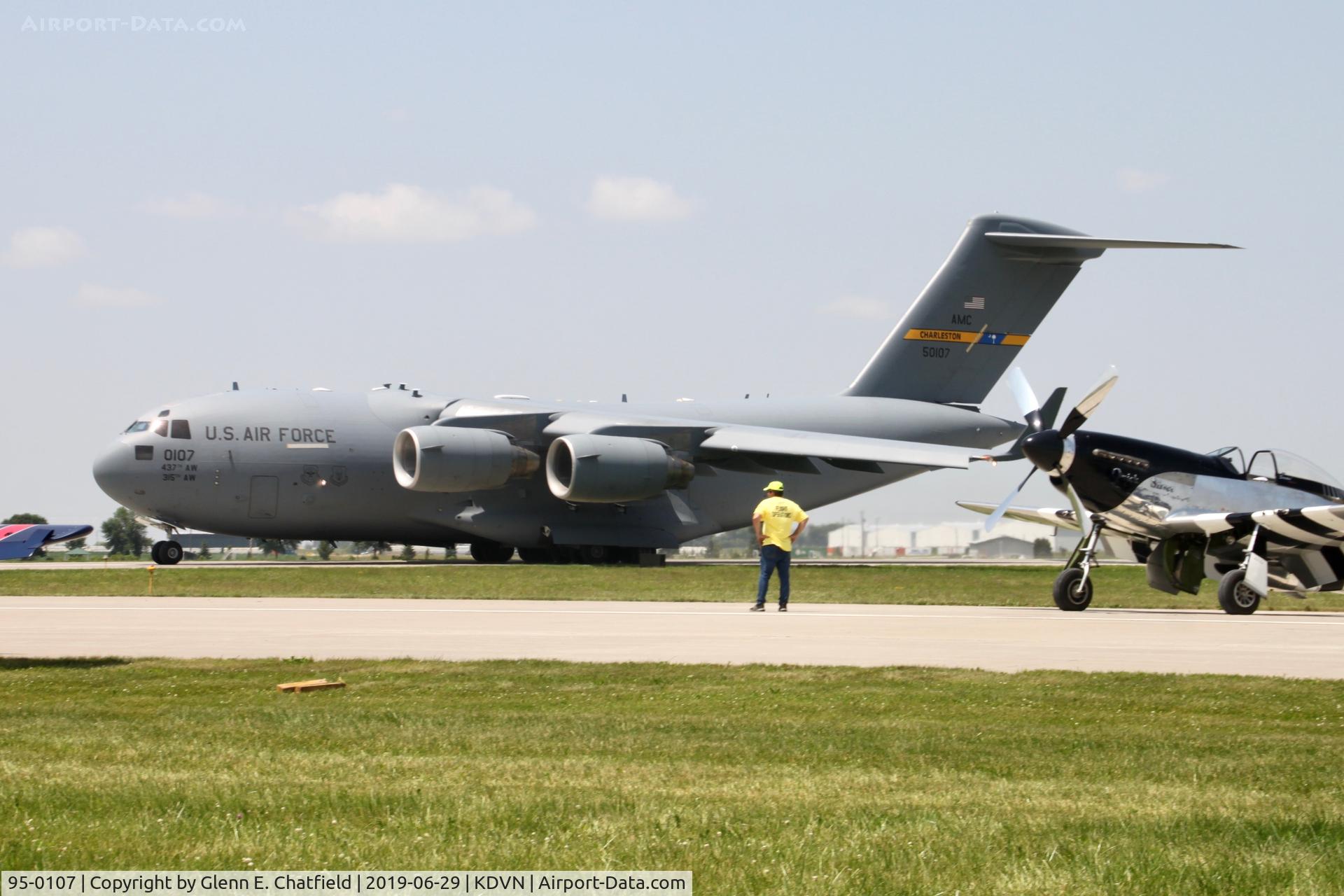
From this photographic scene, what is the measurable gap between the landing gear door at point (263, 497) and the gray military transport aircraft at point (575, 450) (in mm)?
38

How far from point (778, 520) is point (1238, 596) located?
6.02 m

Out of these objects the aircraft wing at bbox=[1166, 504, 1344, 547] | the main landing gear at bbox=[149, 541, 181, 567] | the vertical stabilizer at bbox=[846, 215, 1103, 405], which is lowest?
the main landing gear at bbox=[149, 541, 181, 567]

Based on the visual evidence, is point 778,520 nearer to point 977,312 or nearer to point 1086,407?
point 1086,407

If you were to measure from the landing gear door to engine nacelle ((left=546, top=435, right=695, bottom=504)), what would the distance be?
590 centimetres

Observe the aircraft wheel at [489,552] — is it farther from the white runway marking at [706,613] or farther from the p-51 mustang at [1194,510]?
the p-51 mustang at [1194,510]

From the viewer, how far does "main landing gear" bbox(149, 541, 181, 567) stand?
33.2 metres

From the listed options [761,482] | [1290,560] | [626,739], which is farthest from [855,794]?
[761,482]

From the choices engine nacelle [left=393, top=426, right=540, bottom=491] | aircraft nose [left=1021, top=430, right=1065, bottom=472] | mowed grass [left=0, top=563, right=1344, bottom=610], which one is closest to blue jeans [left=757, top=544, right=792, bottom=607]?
mowed grass [left=0, top=563, right=1344, bottom=610]

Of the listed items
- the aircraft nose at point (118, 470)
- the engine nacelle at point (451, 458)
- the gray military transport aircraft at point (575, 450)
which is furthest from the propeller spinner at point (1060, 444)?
the aircraft nose at point (118, 470)

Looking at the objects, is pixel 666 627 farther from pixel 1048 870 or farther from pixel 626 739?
pixel 1048 870

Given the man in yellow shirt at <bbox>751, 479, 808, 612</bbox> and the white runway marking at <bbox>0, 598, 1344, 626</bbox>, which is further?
the man in yellow shirt at <bbox>751, 479, 808, 612</bbox>

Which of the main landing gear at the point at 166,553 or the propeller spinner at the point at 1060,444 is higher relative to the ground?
the propeller spinner at the point at 1060,444

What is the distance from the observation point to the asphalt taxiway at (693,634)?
481 inches

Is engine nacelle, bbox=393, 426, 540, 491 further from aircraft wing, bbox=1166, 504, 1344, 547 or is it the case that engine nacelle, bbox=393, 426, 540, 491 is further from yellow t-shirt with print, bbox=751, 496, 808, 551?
aircraft wing, bbox=1166, 504, 1344, 547
